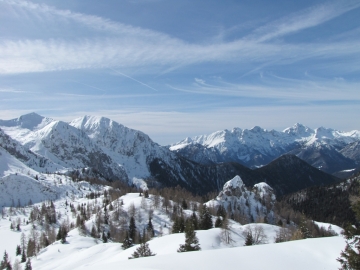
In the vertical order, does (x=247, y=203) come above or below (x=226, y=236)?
below

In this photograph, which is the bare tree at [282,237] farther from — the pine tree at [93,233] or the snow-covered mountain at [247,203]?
the pine tree at [93,233]

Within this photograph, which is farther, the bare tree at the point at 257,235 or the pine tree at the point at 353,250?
the bare tree at the point at 257,235

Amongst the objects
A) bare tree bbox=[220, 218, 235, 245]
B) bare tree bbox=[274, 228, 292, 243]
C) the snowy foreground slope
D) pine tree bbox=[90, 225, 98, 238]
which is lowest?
pine tree bbox=[90, 225, 98, 238]

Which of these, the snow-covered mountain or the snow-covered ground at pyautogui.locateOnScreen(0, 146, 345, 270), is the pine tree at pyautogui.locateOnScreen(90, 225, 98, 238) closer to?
the snow-covered ground at pyautogui.locateOnScreen(0, 146, 345, 270)

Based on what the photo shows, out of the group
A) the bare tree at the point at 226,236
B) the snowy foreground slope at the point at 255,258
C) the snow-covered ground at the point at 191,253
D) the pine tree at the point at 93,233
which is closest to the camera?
the snowy foreground slope at the point at 255,258

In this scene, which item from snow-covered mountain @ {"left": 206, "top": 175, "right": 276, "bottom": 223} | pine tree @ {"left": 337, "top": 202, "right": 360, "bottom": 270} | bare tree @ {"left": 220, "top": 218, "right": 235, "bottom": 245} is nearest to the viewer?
pine tree @ {"left": 337, "top": 202, "right": 360, "bottom": 270}

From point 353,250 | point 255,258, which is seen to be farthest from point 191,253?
point 353,250

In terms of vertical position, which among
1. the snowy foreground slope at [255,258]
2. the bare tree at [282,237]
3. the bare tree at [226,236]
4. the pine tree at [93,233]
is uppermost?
the snowy foreground slope at [255,258]

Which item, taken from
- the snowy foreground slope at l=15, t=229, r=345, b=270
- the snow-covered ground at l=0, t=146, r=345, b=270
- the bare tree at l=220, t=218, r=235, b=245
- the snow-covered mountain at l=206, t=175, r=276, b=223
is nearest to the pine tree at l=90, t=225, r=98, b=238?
the snow-covered ground at l=0, t=146, r=345, b=270

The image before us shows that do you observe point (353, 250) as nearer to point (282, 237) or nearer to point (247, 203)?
point (282, 237)

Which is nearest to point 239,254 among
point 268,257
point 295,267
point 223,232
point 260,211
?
point 268,257

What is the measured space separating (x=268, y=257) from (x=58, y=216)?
577 feet

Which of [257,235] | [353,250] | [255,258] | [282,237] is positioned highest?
[353,250]

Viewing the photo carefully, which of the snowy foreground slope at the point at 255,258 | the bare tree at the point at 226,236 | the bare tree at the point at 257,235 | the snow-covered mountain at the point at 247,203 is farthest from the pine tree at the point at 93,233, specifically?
the snowy foreground slope at the point at 255,258
